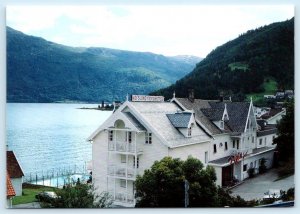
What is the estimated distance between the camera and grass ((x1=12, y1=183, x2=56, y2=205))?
6.44 m

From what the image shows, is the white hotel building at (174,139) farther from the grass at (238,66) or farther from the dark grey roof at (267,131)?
the grass at (238,66)

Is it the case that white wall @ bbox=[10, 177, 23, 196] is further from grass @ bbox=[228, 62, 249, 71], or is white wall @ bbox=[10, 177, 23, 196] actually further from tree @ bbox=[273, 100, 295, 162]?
tree @ bbox=[273, 100, 295, 162]

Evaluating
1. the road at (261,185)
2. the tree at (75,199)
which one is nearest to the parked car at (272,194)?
the road at (261,185)

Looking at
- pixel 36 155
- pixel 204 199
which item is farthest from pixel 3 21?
pixel 204 199

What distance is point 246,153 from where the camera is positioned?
272 inches

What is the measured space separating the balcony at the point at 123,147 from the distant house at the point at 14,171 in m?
1.02

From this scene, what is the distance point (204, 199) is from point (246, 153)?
2.68 ft

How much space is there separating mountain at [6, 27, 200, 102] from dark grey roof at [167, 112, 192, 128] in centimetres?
37

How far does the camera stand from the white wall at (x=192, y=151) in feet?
21.8

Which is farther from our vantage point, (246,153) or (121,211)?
(246,153)

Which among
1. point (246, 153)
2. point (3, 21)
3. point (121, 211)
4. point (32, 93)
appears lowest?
point (121, 211)

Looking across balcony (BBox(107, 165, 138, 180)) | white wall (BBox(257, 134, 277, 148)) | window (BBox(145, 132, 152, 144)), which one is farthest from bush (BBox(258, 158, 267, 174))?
balcony (BBox(107, 165, 138, 180))

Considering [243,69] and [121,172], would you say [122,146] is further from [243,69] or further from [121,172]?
[243,69]
